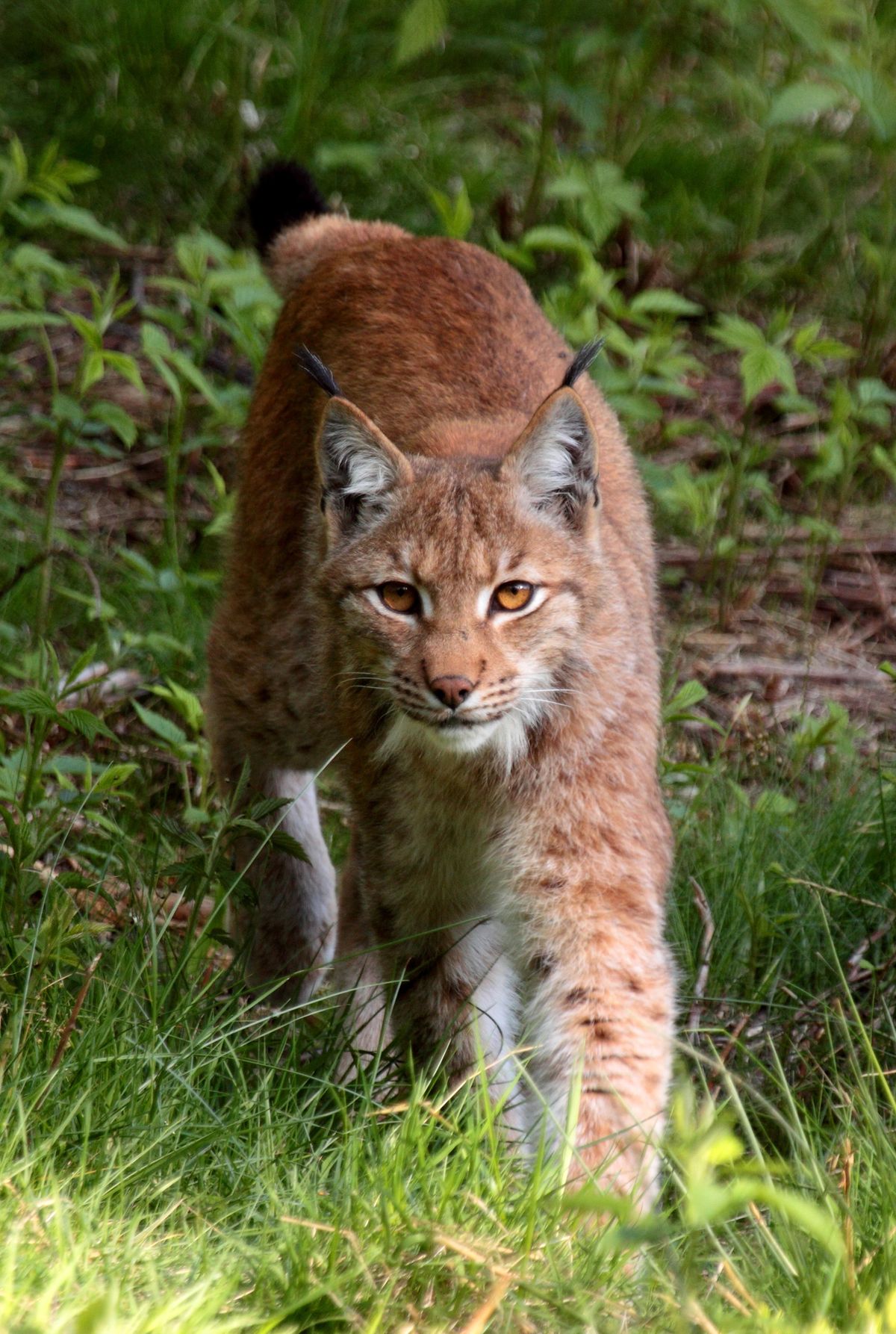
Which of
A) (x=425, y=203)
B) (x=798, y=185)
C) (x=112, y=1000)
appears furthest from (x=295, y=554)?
(x=798, y=185)

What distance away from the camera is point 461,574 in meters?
3.41

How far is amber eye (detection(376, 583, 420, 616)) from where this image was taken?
346cm

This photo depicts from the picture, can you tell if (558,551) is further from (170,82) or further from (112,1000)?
(170,82)

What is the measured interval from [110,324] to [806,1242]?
580 cm

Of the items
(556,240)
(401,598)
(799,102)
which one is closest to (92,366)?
(401,598)

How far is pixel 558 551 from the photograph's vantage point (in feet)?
11.6

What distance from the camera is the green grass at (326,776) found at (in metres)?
2.39

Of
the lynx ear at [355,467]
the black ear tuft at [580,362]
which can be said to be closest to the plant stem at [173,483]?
the lynx ear at [355,467]

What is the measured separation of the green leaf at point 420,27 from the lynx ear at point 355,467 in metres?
2.77

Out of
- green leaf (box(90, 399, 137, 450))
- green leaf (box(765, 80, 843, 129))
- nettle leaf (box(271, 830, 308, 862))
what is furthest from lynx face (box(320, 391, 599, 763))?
green leaf (box(765, 80, 843, 129))

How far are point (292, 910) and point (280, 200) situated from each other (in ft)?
7.50

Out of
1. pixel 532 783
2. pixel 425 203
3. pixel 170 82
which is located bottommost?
pixel 532 783

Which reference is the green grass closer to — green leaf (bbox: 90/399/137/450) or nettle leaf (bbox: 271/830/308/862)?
green leaf (bbox: 90/399/137/450)

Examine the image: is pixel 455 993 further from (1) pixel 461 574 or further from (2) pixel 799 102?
(2) pixel 799 102
